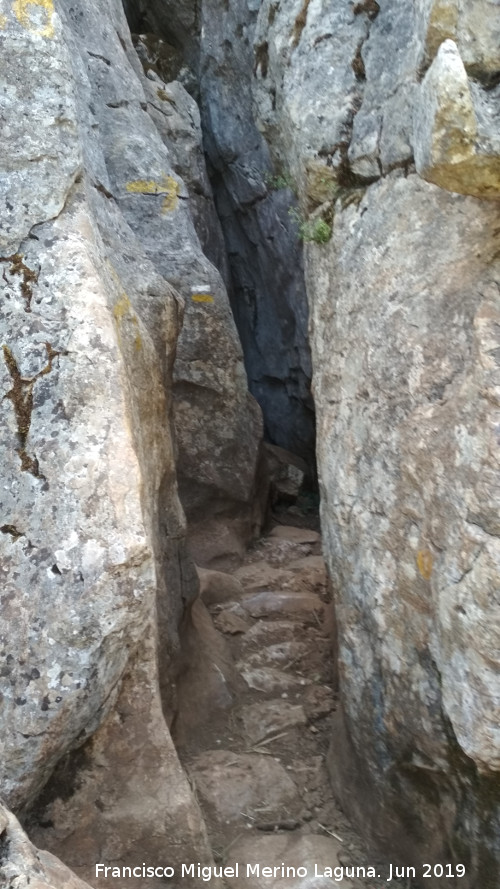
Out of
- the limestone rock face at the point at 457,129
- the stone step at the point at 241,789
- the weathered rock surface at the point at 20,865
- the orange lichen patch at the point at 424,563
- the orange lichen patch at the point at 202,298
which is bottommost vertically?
the stone step at the point at 241,789

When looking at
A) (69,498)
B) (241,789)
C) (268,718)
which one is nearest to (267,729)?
(268,718)

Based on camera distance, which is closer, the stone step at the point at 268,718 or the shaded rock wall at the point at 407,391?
the shaded rock wall at the point at 407,391

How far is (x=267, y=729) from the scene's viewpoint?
3979 millimetres

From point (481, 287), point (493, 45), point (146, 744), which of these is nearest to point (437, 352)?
point (481, 287)

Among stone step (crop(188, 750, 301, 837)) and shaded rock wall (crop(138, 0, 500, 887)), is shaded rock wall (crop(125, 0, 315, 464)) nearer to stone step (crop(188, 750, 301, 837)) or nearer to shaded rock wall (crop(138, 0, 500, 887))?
shaded rock wall (crop(138, 0, 500, 887))

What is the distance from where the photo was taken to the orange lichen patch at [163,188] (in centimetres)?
496

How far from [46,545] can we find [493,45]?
80.2 inches

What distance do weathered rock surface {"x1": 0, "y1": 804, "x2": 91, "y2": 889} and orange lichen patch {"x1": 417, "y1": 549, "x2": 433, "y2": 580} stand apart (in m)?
1.45

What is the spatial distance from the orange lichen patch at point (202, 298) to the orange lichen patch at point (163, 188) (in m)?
0.72

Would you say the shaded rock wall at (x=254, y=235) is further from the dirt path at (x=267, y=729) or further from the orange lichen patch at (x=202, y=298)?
the dirt path at (x=267, y=729)

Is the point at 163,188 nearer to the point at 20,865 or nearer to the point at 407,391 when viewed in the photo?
the point at 407,391

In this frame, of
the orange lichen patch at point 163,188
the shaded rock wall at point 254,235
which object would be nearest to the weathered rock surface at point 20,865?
the orange lichen patch at point 163,188

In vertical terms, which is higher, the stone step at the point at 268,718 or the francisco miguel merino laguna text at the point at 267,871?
the stone step at the point at 268,718

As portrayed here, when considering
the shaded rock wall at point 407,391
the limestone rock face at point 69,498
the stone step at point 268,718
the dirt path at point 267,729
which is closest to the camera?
the shaded rock wall at point 407,391
